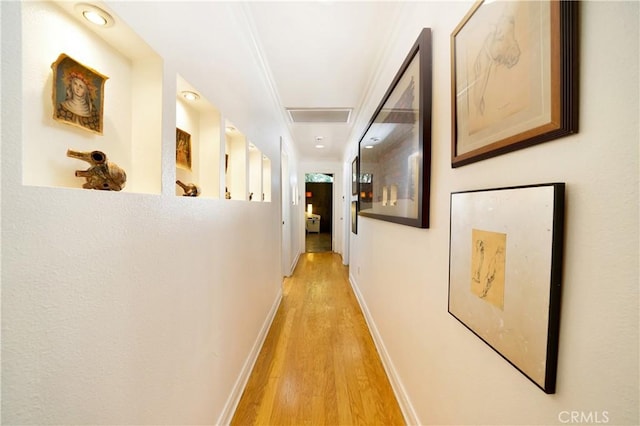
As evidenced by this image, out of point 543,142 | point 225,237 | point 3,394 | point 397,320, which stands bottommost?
point 397,320

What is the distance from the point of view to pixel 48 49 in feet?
1.66

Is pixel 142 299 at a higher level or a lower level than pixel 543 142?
lower

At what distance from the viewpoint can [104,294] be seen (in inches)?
22.6

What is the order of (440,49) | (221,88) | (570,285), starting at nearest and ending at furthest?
(570,285) < (440,49) < (221,88)

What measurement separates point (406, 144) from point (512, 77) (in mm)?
750

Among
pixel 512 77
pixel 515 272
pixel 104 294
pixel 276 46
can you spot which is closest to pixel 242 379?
pixel 104 294

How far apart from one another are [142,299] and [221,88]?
110 cm

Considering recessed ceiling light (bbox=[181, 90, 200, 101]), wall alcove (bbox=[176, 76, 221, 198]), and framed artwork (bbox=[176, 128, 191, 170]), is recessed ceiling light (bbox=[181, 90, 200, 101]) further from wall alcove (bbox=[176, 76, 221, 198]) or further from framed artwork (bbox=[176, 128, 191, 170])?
framed artwork (bbox=[176, 128, 191, 170])

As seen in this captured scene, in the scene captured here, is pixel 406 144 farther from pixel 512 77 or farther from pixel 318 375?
pixel 318 375

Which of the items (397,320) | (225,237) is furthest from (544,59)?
(397,320)

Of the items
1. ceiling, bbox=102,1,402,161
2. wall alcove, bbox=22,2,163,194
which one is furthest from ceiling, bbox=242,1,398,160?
wall alcove, bbox=22,2,163,194

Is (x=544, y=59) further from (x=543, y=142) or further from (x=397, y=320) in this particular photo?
(x=397, y=320)

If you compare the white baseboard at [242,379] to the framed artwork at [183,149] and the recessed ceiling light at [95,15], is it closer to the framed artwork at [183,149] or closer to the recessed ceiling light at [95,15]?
the framed artwork at [183,149]

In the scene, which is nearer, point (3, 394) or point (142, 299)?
point (3, 394)
